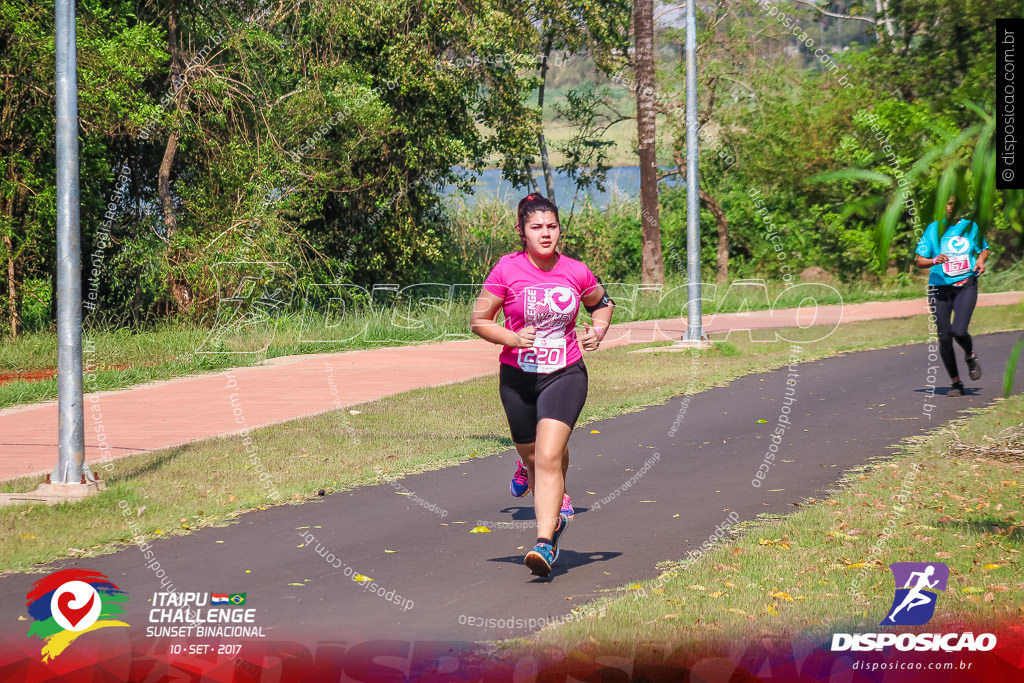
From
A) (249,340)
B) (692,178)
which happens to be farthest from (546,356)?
(249,340)

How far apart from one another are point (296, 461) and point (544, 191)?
2099 centimetres

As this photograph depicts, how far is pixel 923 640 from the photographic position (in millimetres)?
4711

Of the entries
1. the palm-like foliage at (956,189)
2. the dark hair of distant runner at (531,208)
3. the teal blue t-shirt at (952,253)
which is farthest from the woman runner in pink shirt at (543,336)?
the teal blue t-shirt at (952,253)

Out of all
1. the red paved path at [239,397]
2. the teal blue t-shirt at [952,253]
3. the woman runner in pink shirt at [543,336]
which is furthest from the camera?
the teal blue t-shirt at [952,253]

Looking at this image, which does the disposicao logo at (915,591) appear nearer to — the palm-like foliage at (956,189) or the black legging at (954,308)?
the palm-like foliage at (956,189)

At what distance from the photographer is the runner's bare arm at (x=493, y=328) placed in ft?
19.8

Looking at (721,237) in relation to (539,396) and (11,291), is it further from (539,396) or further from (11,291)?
(539,396)

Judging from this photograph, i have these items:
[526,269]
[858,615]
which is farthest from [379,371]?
[858,615]

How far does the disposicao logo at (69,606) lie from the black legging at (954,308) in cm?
930

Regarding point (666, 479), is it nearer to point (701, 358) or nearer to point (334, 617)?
point (334, 617)

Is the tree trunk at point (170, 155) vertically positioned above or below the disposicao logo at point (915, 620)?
above

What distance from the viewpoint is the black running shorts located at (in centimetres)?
611

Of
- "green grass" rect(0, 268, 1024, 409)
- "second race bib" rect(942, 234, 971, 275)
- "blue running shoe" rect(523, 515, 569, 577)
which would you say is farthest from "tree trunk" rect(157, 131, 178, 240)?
"blue running shoe" rect(523, 515, 569, 577)

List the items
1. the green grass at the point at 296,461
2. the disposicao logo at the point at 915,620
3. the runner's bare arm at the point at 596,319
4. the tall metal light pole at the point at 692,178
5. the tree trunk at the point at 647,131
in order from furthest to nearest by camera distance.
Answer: the tree trunk at the point at 647,131
the tall metal light pole at the point at 692,178
the green grass at the point at 296,461
the runner's bare arm at the point at 596,319
the disposicao logo at the point at 915,620
